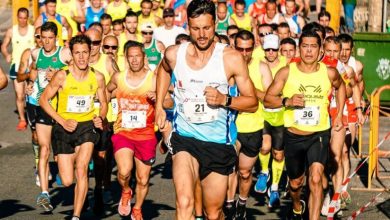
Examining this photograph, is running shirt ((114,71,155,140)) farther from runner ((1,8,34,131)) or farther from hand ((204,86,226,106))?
runner ((1,8,34,131))

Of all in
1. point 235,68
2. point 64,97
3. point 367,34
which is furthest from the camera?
point 367,34

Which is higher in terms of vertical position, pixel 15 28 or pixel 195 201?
pixel 15 28

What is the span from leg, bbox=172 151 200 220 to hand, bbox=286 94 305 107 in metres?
1.94

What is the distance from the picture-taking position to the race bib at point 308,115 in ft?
36.8

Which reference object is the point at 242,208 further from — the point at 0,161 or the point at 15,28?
the point at 15,28

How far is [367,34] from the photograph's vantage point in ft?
62.8

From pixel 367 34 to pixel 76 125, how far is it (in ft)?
27.7

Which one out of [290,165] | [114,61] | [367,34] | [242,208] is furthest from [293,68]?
[367,34]

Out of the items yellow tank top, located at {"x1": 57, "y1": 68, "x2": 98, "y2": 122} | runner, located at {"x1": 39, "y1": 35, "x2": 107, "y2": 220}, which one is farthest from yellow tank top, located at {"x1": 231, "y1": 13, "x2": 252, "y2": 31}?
yellow tank top, located at {"x1": 57, "y1": 68, "x2": 98, "y2": 122}

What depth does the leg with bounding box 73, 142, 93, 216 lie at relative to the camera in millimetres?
11531

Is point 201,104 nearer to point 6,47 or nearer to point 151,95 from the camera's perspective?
point 151,95

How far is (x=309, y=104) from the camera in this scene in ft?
36.8

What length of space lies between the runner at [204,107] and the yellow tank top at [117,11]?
36.6 feet

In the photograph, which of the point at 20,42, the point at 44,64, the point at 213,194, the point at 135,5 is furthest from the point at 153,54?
the point at 213,194
